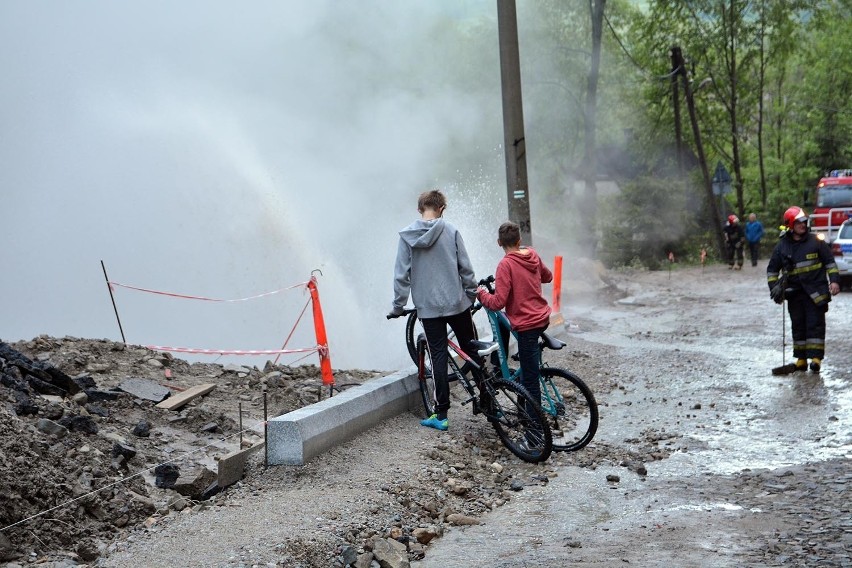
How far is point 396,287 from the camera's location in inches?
289

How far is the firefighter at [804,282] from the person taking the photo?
419 inches

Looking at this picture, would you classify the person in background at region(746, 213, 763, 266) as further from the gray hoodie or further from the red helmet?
the gray hoodie

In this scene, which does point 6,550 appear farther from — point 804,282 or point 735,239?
point 735,239

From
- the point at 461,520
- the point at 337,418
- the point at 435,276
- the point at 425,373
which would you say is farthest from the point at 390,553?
the point at 425,373

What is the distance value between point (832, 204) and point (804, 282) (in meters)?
20.4

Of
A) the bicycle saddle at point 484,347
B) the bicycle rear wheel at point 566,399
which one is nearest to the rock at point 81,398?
the bicycle saddle at point 484,347

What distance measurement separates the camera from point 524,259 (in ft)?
24.0

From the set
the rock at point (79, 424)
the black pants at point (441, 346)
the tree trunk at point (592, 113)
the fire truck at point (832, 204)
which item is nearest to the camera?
the rock at point (79, 424)

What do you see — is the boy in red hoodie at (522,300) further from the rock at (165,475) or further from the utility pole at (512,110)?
the utility pole at (512,110)

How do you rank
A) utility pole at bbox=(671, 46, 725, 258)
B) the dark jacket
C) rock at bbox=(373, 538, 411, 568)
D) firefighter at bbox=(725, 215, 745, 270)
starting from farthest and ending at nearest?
utility pole at bbox=(671, 46, 725, 258)
the dark jacket
firefighter at bbox=(725, 215, 745, 270)
rock at bbox=(373, 538, 411, 568)

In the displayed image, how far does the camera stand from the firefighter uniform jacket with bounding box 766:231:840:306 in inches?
419

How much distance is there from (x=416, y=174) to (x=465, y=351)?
14640mm

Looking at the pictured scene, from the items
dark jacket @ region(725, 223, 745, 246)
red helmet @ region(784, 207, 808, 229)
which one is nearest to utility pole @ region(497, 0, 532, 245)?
red helmet @ region(784, 207, 808, 229)

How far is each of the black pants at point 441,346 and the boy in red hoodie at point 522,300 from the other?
297 mm
